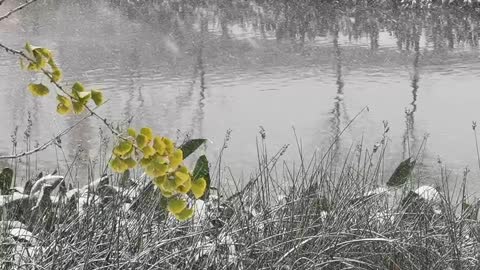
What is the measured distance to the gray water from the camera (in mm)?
6156

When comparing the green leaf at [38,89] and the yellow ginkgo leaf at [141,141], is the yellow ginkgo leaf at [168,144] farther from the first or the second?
the green leaf at [38,89]

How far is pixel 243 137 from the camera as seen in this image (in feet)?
20.1

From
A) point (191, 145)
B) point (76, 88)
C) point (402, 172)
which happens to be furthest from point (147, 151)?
point (402, 172)

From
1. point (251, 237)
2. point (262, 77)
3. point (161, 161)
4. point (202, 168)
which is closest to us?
point (161, 161)

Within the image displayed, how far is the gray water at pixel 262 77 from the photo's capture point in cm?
616

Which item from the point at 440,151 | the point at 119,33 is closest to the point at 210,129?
the point at 440,151

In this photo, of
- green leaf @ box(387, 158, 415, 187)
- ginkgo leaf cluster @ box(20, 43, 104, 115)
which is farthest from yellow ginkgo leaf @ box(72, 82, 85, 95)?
green leaf @ box(387, 158, 415, 187)

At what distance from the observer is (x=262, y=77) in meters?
8.53

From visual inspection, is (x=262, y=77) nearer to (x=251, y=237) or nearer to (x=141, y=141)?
(x=251, y=237)

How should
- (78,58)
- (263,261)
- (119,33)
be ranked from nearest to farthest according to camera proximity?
(263,261) → (78,58) → (119,33)

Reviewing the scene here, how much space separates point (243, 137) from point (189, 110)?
0.97 meters

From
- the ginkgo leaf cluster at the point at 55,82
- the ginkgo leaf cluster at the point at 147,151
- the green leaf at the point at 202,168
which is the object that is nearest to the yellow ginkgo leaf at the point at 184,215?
the ginkgo leaf cluster at the point at 147,151

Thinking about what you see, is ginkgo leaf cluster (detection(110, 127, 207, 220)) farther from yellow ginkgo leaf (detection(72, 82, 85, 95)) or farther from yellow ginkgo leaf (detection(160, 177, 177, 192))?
yellow ginkgo leaf (detection(72, 82, 85, 95))

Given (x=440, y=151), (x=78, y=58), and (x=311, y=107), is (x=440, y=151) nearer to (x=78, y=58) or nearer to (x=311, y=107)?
(x=311, y=107)
